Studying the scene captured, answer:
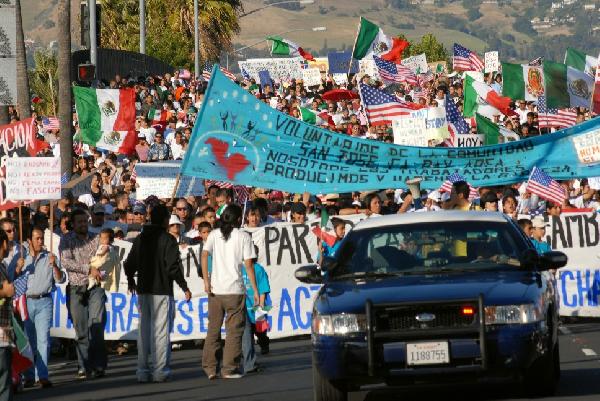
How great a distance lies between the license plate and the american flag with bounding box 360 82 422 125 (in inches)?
732

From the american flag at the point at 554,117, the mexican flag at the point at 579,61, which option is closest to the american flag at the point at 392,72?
the mexican flag at the point at 579,61

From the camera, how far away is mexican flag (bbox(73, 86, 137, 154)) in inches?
1272

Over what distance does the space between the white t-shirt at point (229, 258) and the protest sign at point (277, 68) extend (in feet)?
124

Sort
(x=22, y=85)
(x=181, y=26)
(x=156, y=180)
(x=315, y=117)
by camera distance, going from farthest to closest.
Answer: (x=181, y=26) → (x=315, y=117) → (x=22, y=85) → (x=156, y=180)

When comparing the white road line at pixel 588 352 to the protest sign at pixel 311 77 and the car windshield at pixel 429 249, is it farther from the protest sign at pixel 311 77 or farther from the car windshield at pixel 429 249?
the protest sign at pixel 311 77

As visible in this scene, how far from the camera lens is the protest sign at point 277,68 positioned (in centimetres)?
5397

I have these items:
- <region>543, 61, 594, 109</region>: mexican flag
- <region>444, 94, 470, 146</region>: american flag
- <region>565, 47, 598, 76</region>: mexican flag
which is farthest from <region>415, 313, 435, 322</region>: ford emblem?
<region>565, 47, 598, 76</region>: mexican flag

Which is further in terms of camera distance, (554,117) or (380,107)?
(554,117)

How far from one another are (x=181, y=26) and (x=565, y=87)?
1925 inches

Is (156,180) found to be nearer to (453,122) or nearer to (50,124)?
(453,122)

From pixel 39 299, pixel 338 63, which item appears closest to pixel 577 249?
pixel 39 299

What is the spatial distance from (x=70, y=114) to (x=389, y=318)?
62.8ft

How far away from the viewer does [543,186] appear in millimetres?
23328

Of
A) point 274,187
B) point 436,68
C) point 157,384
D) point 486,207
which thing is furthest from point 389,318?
point 436,68
